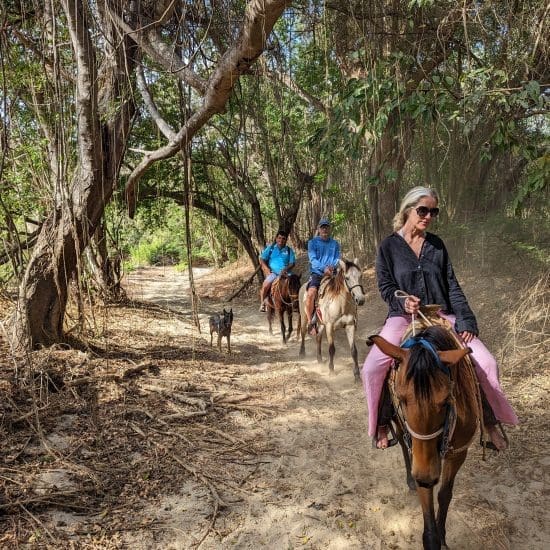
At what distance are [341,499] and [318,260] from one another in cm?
427

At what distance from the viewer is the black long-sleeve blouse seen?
309 cm

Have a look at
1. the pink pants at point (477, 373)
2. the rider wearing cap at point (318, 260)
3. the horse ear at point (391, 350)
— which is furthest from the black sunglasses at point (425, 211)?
the rider wearing cap at point (318, 260)

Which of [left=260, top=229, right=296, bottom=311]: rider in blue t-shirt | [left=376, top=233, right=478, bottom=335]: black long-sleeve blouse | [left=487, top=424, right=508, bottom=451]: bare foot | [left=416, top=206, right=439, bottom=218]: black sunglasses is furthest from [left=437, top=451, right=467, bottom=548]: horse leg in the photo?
[left=260, top=229, right=296, bottom=311]: rider in blue t-shirt

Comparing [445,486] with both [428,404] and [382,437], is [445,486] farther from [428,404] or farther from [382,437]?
[428,404]

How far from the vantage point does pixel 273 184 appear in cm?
1321

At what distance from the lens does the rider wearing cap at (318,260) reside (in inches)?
273

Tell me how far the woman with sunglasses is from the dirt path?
20.7 inches

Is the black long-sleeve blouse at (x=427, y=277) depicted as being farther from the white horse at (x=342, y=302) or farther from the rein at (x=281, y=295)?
the rein at (x=281, y=295)

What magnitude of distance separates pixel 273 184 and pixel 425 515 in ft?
37.6

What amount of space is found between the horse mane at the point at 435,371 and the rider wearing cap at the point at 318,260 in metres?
4.15

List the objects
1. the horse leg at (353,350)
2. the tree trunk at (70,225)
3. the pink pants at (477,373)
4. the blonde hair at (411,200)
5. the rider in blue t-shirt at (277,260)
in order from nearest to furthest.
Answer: the pink pants at (477,373), the blonde hair at (411,200), the tree trunk at (70,225), the horse leg at (353,350), the rider in blue t-shirt at (277,260)

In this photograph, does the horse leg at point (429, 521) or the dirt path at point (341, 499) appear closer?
the horse leg at point (429, 521)

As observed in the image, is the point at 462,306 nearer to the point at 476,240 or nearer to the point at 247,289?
→ the point at 476,240

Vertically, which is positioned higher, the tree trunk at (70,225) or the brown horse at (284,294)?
the tree trunk at (70,225)
